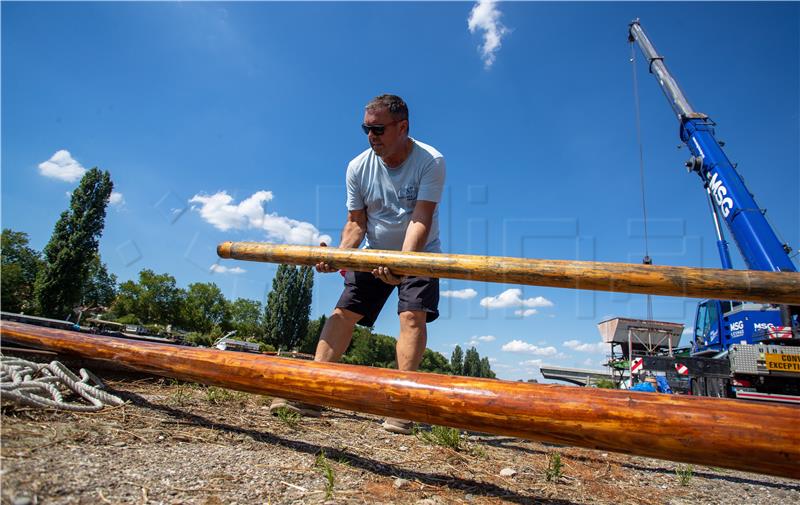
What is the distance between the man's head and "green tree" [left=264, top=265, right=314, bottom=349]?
162 feet

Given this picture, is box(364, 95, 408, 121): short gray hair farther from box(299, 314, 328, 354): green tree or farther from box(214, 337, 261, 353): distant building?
box(299, 314, 328, 354): green tree

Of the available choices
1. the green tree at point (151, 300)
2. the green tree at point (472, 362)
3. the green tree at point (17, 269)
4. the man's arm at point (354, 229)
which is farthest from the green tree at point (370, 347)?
the man's arm at point (354, 229)

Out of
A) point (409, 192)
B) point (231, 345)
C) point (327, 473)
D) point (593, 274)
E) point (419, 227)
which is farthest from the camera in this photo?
point (231, 345)

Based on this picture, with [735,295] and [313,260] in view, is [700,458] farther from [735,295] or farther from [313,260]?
[313,260]

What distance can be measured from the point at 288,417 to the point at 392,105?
81.3 inches

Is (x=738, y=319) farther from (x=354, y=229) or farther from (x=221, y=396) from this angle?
(x=221, y=396)

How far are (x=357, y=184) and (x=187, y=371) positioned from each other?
1.82 m

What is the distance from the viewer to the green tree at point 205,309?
5584 centimetres

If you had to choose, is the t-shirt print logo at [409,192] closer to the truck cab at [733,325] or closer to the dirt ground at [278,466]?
the dirt ground at [278,466]

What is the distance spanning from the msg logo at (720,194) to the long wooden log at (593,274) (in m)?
7.73

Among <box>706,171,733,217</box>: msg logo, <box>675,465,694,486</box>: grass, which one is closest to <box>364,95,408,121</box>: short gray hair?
<box>675,465,694,486</box>: grass

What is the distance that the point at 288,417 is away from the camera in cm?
219

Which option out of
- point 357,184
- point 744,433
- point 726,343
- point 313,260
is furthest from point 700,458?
point 726,343

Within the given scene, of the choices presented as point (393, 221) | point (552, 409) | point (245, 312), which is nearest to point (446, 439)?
point (552, 409)
